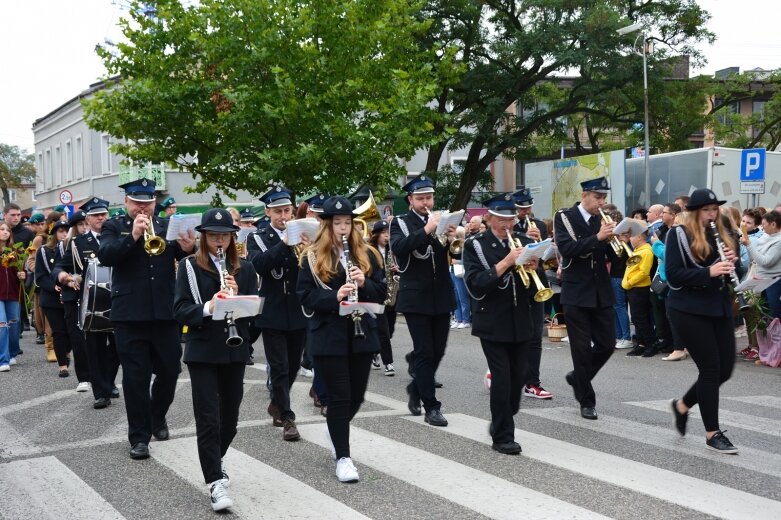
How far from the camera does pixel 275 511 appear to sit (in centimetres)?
559

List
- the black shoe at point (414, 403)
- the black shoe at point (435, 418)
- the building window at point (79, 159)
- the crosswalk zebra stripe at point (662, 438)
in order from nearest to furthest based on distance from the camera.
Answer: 1. the crosswalk zebra stripe at point (662, 438)
2. the black shoe at point (435, 418)
3. the black shoe at point (414, 403)
4. the building window at point (79, 159)

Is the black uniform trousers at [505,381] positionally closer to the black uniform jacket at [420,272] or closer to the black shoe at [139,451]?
the black uniform jacket at [420,272]

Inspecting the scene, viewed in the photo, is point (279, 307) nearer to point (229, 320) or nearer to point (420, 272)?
point (420, 272)

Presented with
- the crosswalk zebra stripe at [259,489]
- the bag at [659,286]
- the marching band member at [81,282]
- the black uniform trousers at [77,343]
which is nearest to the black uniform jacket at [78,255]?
the marching band member at [81,282]

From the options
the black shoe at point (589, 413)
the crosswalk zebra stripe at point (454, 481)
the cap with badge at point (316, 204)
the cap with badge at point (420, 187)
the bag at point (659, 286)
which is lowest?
the black shoe at point (589, 413)

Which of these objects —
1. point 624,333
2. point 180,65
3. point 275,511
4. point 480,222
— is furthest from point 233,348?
point 180,65

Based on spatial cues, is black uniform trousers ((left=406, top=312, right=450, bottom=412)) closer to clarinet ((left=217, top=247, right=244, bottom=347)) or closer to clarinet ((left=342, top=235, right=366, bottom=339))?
clarinet ((left=342, top=235, right=366, bottom=339))

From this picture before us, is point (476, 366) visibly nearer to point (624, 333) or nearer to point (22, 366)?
point (624, 333)

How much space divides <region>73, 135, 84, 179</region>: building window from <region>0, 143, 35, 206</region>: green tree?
13422 millimetres

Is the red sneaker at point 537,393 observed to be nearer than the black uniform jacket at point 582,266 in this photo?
No

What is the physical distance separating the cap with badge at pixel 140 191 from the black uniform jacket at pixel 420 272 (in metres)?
2.21

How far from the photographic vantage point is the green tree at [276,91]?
21.3 metres

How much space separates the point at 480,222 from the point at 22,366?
697 centimetres

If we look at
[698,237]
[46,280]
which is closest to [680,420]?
[698,237]
